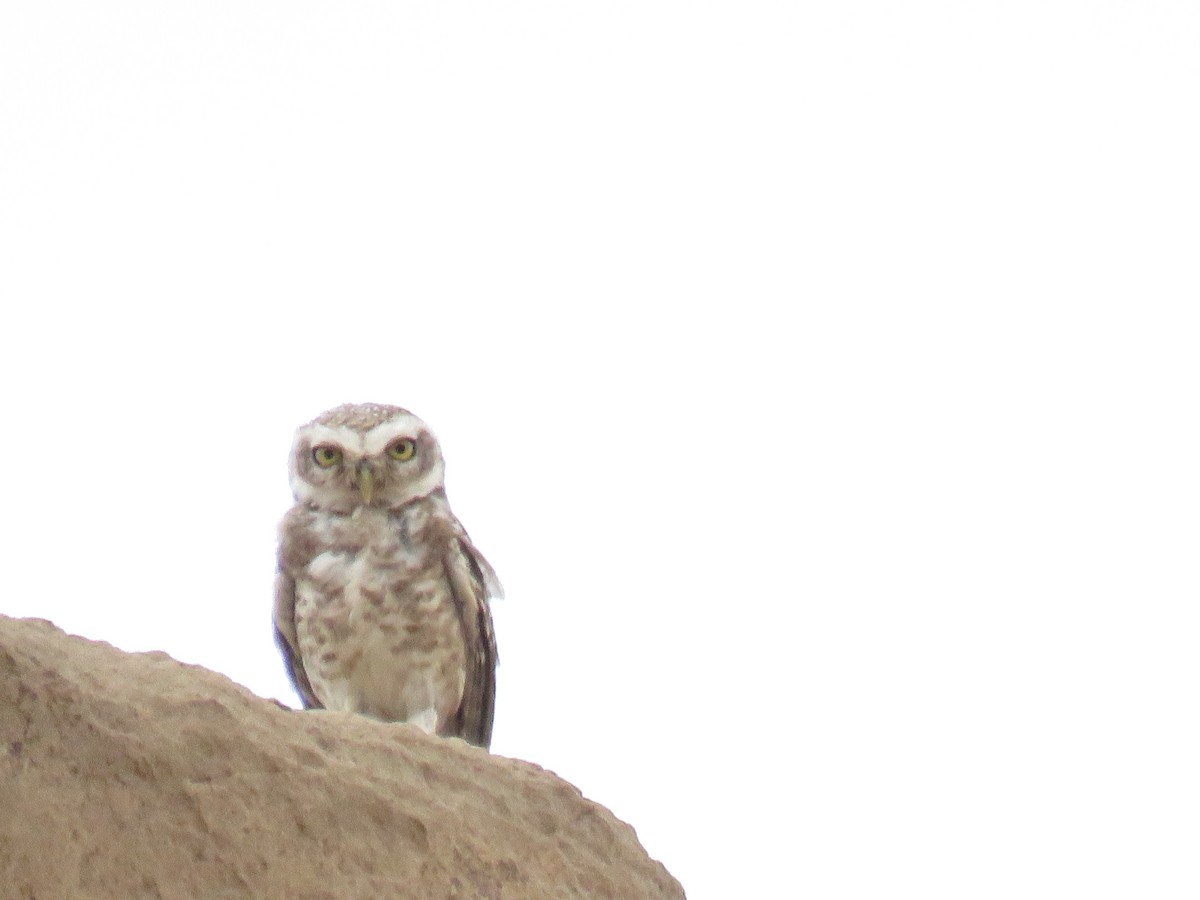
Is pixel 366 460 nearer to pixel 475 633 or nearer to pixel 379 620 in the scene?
pixel 379 620

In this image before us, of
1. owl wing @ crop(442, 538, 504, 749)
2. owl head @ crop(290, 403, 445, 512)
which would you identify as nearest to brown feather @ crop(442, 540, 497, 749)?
owl wing @ crop(442, 538, 504, 749)

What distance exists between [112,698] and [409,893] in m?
0.70

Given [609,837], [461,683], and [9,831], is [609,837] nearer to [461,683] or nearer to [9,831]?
[9,831]

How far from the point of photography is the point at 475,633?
6105 millimetres

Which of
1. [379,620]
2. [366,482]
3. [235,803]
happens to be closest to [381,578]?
[379,620]

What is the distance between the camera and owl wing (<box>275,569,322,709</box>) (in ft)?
20.2

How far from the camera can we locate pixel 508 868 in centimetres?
393

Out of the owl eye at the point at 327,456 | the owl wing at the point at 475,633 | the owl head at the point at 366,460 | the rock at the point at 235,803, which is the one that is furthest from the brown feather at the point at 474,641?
the rock at the point at 235,803

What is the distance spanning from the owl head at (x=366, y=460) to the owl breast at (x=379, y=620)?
68mm

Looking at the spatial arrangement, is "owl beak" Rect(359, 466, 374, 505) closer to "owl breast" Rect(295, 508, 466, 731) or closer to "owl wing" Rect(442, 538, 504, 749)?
"owl breast" Rect(295, 508, 466, 731)

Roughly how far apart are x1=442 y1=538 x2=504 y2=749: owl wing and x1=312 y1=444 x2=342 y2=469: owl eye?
0.47 m

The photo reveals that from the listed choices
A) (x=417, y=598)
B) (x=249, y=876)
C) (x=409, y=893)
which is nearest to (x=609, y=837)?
(x=409, y=893)

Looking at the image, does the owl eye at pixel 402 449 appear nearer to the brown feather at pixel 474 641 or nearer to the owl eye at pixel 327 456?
the owl eye at pixel 327 456

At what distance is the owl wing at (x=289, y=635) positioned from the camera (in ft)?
20.2
